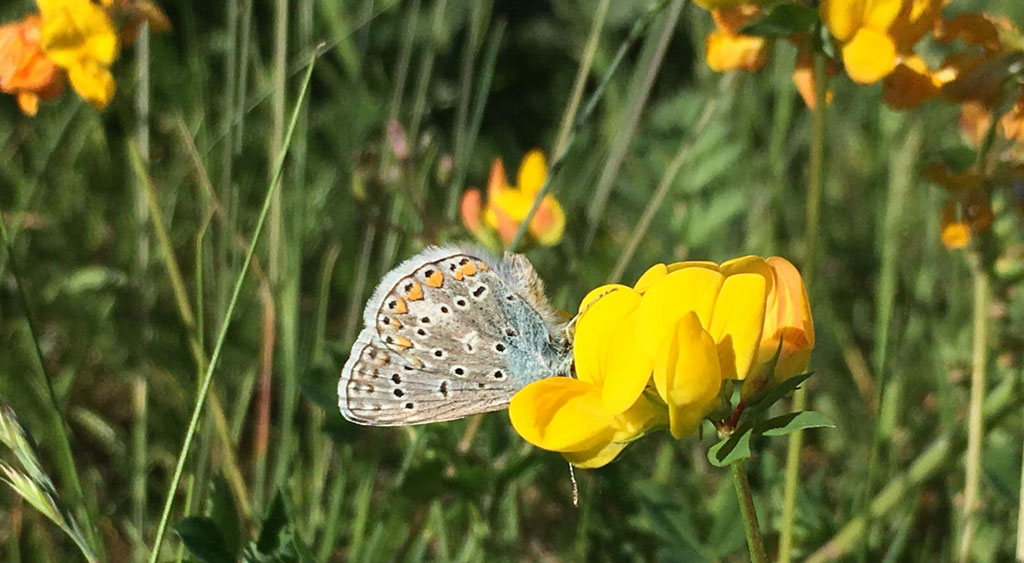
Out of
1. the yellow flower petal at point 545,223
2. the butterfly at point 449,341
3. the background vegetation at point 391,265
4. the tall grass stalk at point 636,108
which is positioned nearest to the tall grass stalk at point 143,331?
the background vegetation at point 391,265

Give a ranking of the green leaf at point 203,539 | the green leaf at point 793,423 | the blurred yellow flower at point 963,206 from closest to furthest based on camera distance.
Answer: the green leaf at point 793,423
the green leaf at point 203,539
the blurred yellow flower at point 963,206

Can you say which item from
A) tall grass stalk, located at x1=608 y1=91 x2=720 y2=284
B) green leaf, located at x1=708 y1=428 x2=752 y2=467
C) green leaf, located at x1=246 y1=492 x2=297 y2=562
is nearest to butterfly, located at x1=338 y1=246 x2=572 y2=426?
green leaf, located at x1=246 y1=492 x2=297 y2=562

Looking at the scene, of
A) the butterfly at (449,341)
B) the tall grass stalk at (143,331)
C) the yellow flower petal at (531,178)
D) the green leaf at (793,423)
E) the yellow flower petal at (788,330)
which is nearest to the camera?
the green leaf at (793,423)

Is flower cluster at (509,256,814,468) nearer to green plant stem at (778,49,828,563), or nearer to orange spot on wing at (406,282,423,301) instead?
green plant stem at (778,49,828,563)

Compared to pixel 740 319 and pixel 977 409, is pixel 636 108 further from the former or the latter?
pixel 740 319

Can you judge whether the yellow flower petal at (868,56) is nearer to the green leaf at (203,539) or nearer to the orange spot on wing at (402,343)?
the orange spot on wing at (402,343)

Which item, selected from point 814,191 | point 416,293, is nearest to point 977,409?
point 814,191
